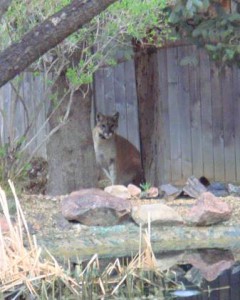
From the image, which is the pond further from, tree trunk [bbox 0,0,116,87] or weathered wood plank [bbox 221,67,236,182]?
weathered wood plank [bbox 221,67,236,182]

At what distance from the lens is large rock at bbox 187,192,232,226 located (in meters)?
11.5

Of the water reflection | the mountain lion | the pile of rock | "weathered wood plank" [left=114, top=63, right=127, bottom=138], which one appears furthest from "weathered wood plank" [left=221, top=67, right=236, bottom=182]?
the water reflection

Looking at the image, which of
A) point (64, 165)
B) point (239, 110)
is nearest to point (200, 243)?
point (64, 165)

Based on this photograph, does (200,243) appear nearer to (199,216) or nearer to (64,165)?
(199,216)

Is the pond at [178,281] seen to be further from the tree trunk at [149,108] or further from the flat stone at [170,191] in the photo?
the tree trunk at [149,108]

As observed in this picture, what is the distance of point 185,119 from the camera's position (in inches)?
643

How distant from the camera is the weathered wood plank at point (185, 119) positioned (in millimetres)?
16234

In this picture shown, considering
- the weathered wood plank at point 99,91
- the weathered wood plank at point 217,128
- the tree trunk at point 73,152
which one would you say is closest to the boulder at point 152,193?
the tree trunk at point 73,152

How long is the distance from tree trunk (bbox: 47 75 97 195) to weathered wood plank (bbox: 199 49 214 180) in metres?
2.06

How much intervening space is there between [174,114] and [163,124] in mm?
231

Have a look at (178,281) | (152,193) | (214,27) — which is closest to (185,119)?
(152,193)

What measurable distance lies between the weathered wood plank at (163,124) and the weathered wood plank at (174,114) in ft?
0.19

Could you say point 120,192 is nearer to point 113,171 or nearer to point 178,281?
point 178,281

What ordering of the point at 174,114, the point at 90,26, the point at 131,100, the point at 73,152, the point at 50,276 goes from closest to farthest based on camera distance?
the point at 50,276, the point at 90,26, the point at 73,152, the point at 174,114, the point at 131,100
